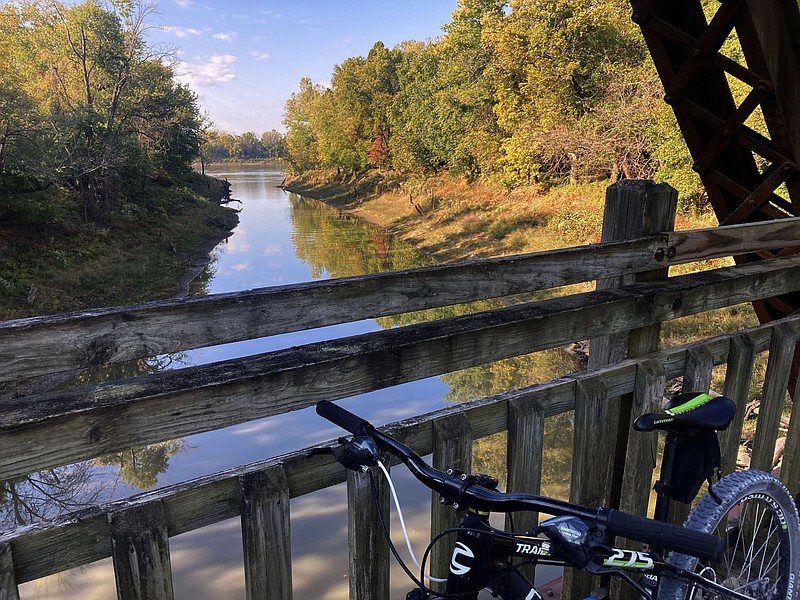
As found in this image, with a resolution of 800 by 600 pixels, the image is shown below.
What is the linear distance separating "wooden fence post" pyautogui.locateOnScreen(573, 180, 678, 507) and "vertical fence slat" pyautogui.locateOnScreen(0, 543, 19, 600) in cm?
159

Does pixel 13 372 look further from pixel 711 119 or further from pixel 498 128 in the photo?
pixel 498 128

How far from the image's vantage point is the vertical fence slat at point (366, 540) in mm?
1454

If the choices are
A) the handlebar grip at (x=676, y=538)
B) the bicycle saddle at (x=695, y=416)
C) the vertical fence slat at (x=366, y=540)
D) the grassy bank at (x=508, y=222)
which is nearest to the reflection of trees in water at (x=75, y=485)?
the vertical fence slat at (x=366, y=540)

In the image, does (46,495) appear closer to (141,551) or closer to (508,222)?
(141,551)

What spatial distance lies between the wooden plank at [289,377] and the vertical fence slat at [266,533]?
16cm

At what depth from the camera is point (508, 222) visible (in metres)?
22.3

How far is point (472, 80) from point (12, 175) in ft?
62.1

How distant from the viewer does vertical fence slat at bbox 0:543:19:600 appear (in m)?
1.07

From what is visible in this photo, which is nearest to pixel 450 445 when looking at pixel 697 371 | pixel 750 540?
pixel 697 371

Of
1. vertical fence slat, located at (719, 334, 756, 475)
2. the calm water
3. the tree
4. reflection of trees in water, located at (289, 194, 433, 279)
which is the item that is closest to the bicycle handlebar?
vertical fence slat, located at (719, 334, 756, 475)

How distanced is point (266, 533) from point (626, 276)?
153cm

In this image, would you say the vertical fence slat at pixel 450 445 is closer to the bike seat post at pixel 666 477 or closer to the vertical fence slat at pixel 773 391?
the bike seat post at pixel 666 477

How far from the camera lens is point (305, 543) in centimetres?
641

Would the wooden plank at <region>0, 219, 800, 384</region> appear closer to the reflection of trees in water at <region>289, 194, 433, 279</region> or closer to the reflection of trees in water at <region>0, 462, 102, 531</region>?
the reflection of trees in water at <region>0, 462, 102, 531</region>
